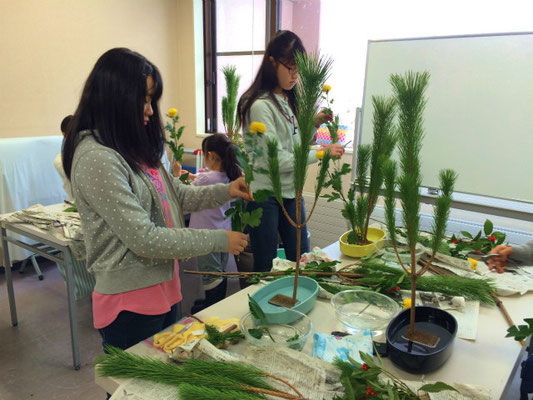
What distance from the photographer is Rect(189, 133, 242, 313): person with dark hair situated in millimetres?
2426

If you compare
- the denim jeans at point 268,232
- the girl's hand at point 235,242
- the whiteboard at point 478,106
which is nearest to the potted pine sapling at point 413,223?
the girl's hand at point 235,242

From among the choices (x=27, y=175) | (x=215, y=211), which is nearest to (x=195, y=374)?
(x=215, y=211)

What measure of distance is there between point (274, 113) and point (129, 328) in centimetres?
112

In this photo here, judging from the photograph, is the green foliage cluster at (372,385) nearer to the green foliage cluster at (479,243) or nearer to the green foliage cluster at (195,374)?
the green foliage cluster at (195,374)

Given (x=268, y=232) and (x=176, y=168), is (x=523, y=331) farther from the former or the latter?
(x=176, y=168)

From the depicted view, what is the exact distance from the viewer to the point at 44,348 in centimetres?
239

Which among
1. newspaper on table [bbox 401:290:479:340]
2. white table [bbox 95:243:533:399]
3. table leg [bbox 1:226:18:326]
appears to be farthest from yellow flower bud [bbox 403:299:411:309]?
table leg [bbox 1:226:18:326]

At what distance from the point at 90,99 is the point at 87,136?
0.11 metres

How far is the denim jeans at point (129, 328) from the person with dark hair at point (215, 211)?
1118 millimetres

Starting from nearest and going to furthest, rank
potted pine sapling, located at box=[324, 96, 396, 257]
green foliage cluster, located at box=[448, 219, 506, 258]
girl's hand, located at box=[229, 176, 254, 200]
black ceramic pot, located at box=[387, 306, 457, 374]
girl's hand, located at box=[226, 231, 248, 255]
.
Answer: black ceramic pot, located at box=[387, 306, 457, 374], girl's hand, located at box=[226, 231, 248, 255], girl's hand, located at box=[229, 176, 254, 200], potted pine sapling, located at box=[324, 96, 396, 257], green foliage cluster, located at box=[448, 219, 506, 258]

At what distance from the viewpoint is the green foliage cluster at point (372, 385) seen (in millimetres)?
793

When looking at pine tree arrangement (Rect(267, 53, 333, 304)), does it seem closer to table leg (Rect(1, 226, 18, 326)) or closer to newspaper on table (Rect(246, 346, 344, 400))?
newspaper on table (Rect(246, 346, 344, 400))

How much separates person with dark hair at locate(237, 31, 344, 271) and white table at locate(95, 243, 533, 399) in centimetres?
51

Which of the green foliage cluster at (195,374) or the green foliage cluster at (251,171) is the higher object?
the green foliage cluster at (251,171)
